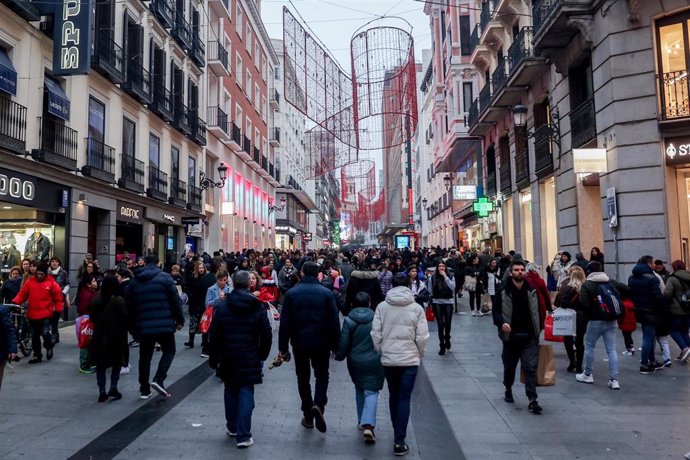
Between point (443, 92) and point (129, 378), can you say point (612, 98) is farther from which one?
point (443, 92)

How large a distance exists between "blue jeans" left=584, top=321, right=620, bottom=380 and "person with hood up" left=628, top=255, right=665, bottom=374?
1.02m

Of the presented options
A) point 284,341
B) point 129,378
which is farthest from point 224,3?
point 284,341

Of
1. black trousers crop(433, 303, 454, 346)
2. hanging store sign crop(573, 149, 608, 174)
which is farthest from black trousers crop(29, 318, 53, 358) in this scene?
hanging store sign crop(573, 149, 608, 174)

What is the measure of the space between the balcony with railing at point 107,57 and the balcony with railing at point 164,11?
3.53 m

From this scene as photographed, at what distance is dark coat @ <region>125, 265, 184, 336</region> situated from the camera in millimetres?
6840

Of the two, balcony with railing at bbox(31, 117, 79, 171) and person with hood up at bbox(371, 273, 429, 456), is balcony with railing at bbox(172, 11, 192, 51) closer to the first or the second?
balcony with railing at bbox(31, 117, 79, 171)

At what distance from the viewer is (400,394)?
16.7 ft

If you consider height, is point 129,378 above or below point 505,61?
below

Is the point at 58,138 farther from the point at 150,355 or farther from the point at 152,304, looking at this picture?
the point at 150,355

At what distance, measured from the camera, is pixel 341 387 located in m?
7.61

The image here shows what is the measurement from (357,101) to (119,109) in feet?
31.0

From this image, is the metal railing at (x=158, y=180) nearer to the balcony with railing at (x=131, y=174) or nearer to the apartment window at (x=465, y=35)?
the balcony with railing at (x=131, y=174)

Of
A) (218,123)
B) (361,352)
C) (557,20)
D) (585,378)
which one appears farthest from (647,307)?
(218,123)

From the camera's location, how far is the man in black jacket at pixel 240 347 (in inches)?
204
